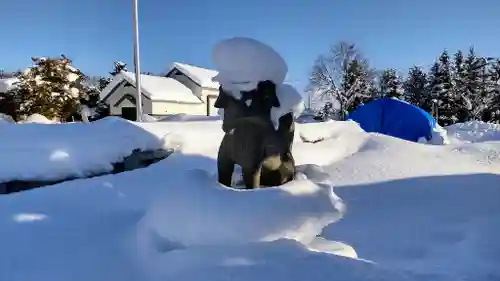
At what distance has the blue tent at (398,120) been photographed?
1327 cm

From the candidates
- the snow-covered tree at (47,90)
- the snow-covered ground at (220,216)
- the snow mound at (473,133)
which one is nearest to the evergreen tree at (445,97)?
the snow mound at (473,133)

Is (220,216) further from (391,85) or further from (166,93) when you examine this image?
(391,85)

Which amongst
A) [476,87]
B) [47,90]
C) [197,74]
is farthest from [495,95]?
[47,90]

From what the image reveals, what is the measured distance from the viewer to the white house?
22516 millimetres

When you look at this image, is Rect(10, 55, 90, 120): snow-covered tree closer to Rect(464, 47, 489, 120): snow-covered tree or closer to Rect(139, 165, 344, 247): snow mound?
Rect(139, 165, 344, 247): snow mound

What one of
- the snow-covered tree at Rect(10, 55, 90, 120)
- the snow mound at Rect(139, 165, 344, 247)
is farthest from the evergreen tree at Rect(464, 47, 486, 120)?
the snow mound at Rect(139, 165, 344, 247)

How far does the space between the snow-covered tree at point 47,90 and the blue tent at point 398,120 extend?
13.6 m

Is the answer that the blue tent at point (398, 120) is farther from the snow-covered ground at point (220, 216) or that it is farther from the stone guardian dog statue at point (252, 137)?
the stone guardian dog statue at point (252, 137)

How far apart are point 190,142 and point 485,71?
31.9m

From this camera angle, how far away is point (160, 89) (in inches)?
903

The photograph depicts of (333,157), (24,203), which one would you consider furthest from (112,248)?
(333,157)

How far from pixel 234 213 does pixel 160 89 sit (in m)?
21.0

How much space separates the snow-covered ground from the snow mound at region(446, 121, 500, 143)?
8.91 m

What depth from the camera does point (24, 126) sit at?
5.76 metres
